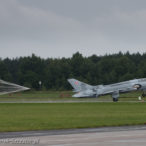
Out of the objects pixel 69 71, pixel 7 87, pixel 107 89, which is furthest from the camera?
pixel 69 71

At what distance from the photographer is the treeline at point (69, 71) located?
5453 inches

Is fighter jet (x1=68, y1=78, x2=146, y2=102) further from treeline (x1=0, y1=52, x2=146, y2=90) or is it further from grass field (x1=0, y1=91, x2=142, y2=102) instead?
treeline (x1=0, y1=52, x2=146, y2=90)

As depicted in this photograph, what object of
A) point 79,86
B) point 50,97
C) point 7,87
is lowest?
point 50,97

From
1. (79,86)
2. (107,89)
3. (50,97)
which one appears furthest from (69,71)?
(107,89)

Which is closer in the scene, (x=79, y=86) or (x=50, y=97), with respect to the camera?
(x=79, y=86)

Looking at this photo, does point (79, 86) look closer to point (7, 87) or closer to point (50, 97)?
point (50, 97)

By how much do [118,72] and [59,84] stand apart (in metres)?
19.8

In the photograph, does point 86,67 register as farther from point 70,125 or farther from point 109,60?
point 70,125

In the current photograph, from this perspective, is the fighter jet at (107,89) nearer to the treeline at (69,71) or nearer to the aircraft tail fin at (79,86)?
the aircraft tail fin at (79,86)

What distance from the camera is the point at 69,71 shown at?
487ft

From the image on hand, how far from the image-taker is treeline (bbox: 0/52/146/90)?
13850 cm

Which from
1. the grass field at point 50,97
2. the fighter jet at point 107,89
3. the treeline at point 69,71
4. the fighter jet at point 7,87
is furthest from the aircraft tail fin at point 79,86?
the treeline at point 69,71

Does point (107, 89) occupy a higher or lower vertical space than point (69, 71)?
lower

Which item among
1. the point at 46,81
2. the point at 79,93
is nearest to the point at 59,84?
the point at 46,81
